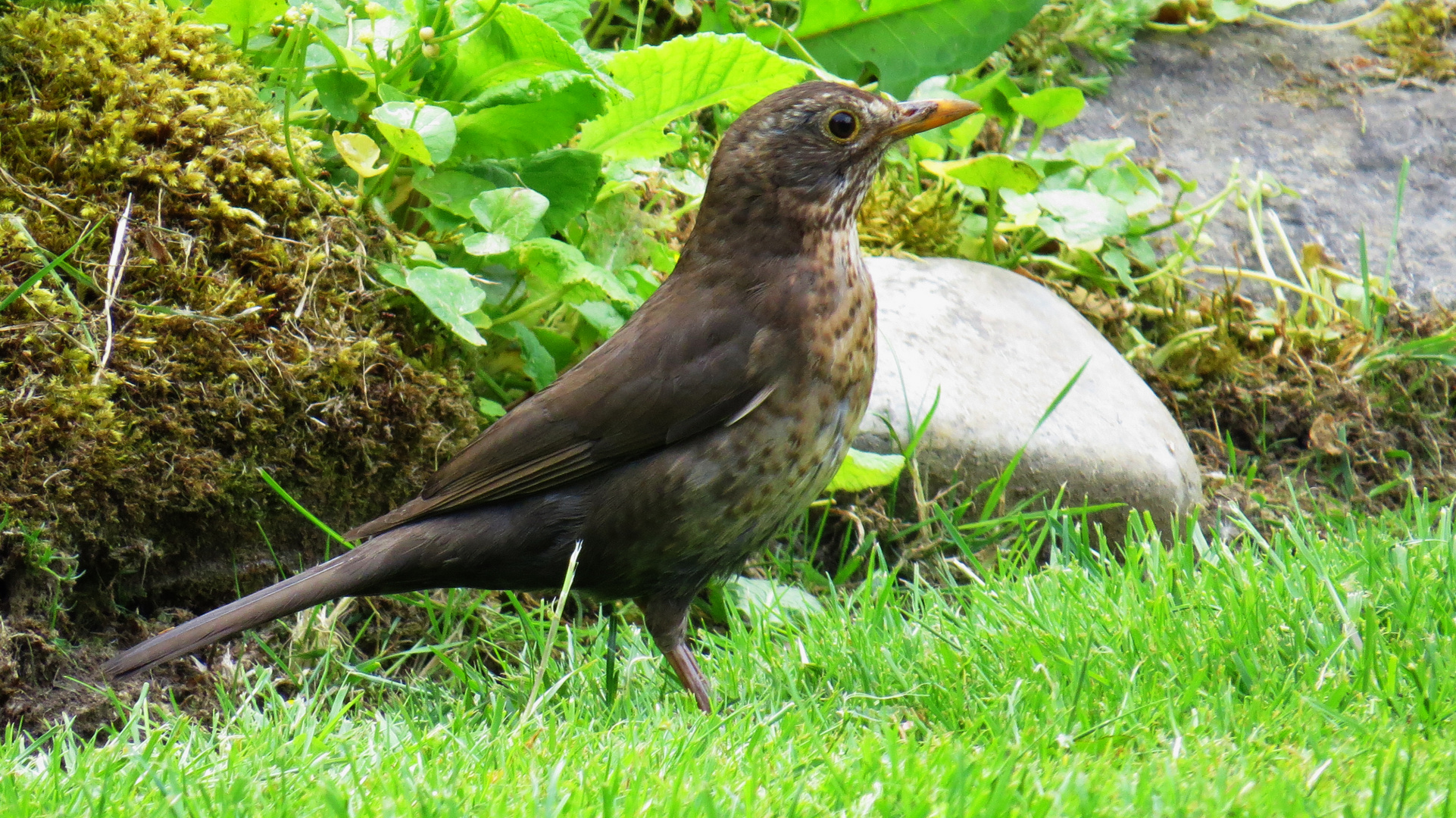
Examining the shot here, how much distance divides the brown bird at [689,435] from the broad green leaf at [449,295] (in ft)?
1.09

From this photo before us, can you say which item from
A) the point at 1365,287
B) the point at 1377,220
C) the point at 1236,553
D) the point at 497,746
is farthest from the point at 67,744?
the point at 1377,220

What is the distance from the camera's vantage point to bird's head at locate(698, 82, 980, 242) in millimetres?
3656

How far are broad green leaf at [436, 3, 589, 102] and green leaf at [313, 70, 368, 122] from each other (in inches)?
11.6

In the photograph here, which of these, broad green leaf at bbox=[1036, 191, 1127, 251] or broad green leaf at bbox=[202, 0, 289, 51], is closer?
broad green leaf at bbox=[202, 0, 289, 51]

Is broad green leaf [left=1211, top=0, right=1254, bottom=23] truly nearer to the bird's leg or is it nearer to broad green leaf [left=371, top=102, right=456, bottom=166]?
broad green leaf [left=371, top=102, right=456, bottom=166]

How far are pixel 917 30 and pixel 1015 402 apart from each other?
4.99 ft

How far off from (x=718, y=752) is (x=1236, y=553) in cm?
187

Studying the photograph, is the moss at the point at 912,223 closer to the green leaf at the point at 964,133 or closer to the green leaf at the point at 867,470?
the green leaf at the point at 964,133

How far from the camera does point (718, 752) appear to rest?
2.59 meters

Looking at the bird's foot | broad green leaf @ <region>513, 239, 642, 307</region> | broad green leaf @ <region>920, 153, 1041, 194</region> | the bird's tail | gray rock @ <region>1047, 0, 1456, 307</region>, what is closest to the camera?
the bird's tail

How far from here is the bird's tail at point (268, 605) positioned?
319cm

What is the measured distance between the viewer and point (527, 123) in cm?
419

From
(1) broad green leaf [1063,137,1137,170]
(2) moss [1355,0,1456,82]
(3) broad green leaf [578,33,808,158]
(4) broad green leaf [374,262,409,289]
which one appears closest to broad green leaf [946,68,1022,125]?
(1) broad green leaf [1063,137,1137,170]

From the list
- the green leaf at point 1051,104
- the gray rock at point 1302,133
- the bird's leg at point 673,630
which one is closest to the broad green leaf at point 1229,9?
the gray rock at point 1302,133
